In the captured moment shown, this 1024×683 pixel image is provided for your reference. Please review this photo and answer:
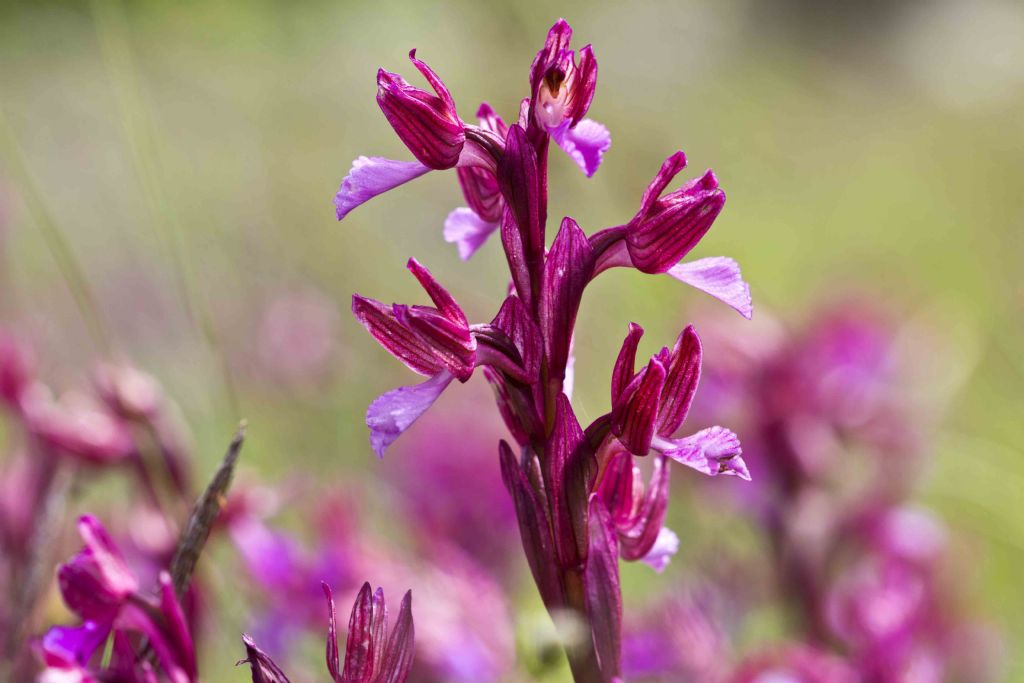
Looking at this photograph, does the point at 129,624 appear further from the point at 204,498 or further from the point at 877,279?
the point at 877,279

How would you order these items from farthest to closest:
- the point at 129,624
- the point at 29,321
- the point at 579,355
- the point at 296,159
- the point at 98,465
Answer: the point at 296,159, the point at 579,355, the point at 29,321, the point at 98,465, the point at 129,624

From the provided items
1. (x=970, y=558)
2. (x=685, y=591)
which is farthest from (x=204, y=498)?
(x=970, y=558)

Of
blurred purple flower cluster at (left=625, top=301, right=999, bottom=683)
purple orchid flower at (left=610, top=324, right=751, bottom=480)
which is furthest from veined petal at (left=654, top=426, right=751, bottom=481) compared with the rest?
blurred purple flower cluster at (left=625, top=301, right=999, bottom=683)

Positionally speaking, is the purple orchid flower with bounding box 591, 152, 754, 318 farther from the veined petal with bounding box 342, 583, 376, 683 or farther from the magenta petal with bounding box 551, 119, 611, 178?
the veined petal with bounding box 342, 583, 376, 683

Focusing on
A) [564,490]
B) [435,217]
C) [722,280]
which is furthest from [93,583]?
[435,217]

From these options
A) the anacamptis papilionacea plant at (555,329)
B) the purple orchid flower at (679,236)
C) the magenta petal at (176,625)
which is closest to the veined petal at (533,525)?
the anacamptis papilionacea plant at (555,329)

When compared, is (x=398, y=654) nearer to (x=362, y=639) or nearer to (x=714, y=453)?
(x=362, y=639)

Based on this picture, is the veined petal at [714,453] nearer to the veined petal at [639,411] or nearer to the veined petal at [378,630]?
the veined petal at [639,411]
